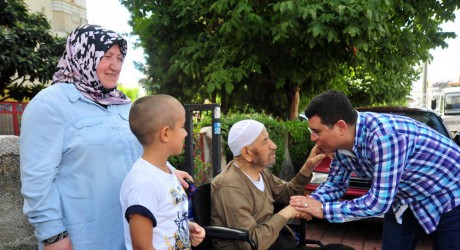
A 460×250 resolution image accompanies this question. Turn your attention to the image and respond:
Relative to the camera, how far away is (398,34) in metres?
7.41

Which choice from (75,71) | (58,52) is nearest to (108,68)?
(75,71)

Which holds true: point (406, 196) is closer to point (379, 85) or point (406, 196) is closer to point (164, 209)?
point (164, 209)

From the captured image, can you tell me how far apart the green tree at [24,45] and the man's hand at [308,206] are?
176 inches

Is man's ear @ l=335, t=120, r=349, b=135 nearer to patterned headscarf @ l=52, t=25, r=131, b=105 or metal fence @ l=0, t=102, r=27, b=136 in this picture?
patterned headscarf @ l=52, t=25, r=131, b=105

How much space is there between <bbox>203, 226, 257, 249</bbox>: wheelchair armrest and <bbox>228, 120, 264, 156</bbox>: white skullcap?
1.86ft

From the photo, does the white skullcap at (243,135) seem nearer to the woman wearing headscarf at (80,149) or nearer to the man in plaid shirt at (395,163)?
the man in plaid shirt at (395,163)

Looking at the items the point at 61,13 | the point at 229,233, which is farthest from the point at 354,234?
the point at 61,13

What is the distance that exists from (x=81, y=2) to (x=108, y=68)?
17.3 m

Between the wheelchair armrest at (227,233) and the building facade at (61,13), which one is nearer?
the wheelchair armrest at (227,233)

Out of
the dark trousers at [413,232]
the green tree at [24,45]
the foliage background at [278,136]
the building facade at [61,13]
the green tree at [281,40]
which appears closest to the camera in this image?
the dark trousers at [413,232]

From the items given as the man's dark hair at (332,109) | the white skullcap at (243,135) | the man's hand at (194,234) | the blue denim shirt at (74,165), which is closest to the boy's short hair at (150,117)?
the blue denim shirt at (74,165)

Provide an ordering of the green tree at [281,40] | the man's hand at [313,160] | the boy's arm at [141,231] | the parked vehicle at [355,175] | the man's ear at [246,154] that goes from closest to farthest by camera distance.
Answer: the boy's arm at [141,231]
the man's ear at [246,154]
the man's hand at [313,160]
the parked vehicle at [355,175]
the green tree at [281,40]

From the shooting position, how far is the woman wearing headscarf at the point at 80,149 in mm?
1551

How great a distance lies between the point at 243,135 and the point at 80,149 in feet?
3.87
